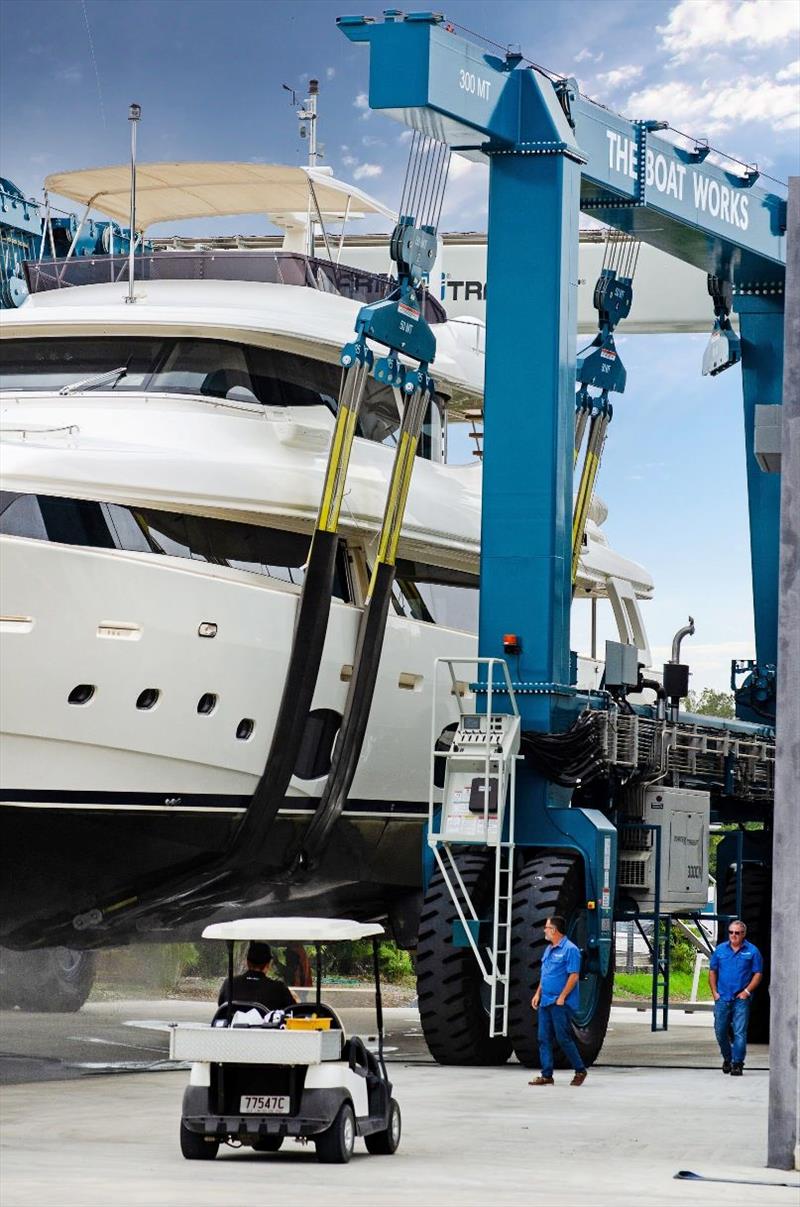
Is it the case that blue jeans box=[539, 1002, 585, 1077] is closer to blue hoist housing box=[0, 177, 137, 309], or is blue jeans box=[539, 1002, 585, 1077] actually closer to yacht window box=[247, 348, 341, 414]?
yacht window box=[247, 348, 341, 414]

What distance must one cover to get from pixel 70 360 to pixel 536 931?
5974mm

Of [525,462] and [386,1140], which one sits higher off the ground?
[525,462]

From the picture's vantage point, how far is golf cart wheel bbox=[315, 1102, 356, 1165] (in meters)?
9.55

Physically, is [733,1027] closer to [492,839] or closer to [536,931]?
[536,931]

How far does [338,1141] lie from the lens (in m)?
9.55

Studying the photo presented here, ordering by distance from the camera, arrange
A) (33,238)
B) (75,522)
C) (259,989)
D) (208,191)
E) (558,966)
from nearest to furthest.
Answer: (259,989), (558,966), (75,522), (208,191), (33,238)

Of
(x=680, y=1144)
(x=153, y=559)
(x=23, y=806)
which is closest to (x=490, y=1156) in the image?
(x=680, y=1144)

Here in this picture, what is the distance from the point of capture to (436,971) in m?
14.8

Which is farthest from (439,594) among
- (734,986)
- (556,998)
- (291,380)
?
(556,998)

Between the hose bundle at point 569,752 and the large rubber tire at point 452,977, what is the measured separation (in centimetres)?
81

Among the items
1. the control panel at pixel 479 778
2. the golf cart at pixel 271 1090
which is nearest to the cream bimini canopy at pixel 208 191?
the control panel at pixel 479 778

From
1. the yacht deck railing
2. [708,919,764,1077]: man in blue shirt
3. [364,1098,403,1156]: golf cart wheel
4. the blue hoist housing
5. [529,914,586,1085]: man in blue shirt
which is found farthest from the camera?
the blue hoist housing

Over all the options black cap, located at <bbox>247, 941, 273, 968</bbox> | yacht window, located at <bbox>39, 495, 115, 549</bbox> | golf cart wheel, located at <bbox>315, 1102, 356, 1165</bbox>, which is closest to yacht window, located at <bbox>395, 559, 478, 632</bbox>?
yacht window, located at <bbox>39, 495, 115, 549</bbox>

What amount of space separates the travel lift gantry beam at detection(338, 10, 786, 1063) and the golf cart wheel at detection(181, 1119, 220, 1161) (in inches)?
199
